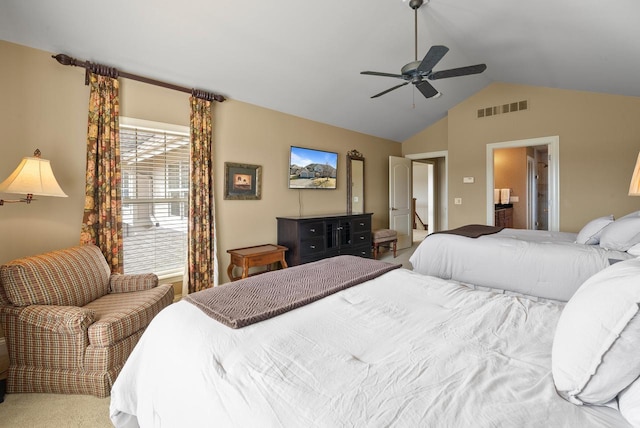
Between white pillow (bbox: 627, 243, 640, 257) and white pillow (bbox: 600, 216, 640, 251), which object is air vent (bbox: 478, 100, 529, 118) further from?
white pillow (bbox: 627, 243, 640, 257)

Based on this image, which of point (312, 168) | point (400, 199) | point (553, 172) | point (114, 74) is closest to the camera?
point (114, 74)

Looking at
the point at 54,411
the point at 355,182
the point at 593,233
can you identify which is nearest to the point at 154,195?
the point at 54,411

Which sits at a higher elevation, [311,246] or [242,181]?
[242,181]

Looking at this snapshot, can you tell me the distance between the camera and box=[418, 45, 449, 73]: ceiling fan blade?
2.30 meters

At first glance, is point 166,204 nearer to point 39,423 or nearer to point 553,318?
point 39,423

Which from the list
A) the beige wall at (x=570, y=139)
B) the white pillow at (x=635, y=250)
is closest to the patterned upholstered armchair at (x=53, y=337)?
the white pillow at (x=635, y=250)

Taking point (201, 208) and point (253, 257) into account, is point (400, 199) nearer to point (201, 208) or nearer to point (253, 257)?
point (253, 257)

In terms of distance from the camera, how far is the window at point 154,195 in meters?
3.21

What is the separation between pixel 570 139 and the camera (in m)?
4.62

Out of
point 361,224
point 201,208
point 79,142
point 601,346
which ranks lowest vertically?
point 601,346

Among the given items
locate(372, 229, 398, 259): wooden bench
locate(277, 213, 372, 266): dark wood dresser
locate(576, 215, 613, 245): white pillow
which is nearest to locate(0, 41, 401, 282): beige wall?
locate(277, 213, 372, 266): dark wood dresser

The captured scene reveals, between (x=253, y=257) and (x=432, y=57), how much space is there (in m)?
2.81

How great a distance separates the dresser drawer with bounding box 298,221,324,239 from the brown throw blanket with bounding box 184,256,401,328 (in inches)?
82.1

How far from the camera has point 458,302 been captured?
149 centimetres
